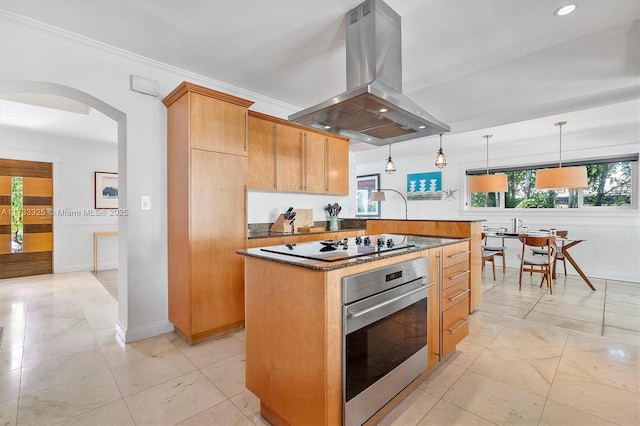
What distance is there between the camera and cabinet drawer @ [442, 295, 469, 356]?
2.09 metres

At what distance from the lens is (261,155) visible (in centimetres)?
340

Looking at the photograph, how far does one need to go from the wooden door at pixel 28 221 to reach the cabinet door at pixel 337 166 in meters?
5.08

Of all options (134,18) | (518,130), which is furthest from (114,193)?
(518,130)

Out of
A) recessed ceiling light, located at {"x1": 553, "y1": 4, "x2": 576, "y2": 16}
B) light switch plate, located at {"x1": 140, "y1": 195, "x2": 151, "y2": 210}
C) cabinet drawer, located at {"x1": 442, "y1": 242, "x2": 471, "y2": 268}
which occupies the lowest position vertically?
cabinet drawer, located at {"x1": 442, "y1": 242, "x2": 471, "y2": 268}

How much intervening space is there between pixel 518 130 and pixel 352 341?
196 inches

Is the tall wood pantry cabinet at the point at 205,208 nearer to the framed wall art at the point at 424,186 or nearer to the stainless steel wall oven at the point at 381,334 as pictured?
the stainless steel wall oven at the point at 381,334

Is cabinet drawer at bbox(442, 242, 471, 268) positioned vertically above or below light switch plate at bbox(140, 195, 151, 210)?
below

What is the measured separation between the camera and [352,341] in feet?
4.50

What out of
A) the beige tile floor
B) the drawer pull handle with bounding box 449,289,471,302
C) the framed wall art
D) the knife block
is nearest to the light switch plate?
the beige tile floor

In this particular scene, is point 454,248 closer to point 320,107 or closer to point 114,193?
point 320,107

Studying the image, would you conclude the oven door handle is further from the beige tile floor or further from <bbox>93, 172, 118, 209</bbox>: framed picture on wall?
<bbox>93, 172, 118, 209</bbox>: framed picture on wall

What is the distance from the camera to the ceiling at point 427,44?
6.75 feet

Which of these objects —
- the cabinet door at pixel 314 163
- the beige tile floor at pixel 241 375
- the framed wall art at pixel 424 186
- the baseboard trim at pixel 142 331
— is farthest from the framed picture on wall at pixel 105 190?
the framed wall art at pixel 424 186

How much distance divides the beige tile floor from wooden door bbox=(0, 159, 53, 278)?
2396mm
